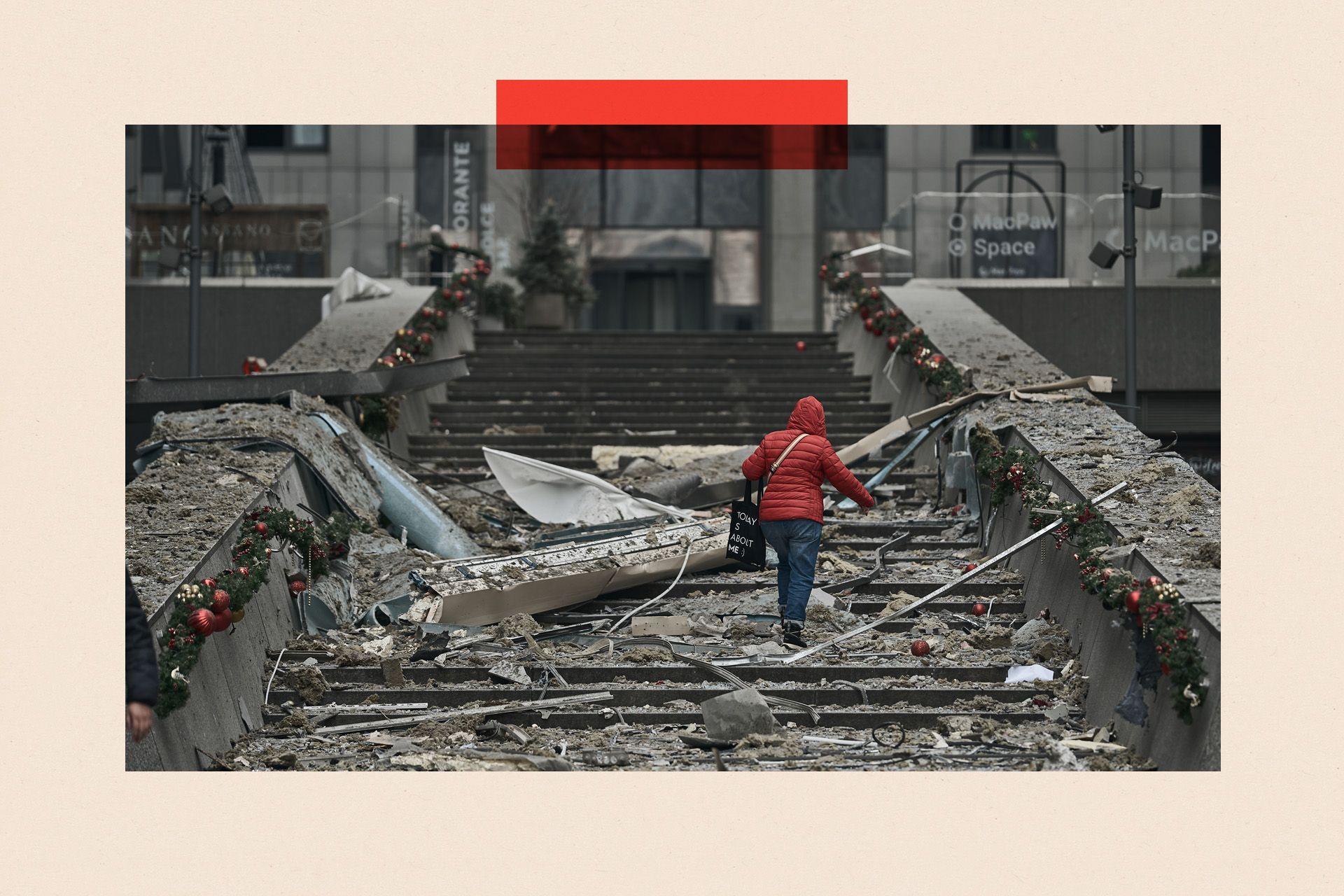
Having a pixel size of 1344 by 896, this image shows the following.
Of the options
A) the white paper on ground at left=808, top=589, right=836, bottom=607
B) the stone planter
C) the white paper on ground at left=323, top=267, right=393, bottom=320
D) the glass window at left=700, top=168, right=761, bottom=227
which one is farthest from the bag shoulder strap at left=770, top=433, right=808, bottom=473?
the glass window at left=700, top=168, right=761, bottom=227

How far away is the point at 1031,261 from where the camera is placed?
799 inches

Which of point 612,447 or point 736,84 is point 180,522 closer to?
point 736,84

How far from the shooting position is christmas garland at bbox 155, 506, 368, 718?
7.23 meters

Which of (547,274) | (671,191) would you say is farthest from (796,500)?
(671,191)

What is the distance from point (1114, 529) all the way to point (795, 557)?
1.84m

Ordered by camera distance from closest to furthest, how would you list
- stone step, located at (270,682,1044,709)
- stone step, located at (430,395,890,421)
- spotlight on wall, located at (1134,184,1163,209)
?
stone step, located at (270,682,1044,709) < stone step, located at (430,395,890,421) < spotlight on wall, located at (1134,184,1163,209)

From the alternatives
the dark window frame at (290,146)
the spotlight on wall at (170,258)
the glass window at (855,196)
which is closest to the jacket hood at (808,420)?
the spotlight on wall at (170,258)

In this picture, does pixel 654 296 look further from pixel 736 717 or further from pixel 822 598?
pixel 736 717

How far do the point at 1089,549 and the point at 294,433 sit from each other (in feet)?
17.9

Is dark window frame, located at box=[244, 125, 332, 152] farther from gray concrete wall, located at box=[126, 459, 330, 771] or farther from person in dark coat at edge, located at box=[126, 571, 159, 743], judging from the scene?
person in dark coat at edge, located at box=[126, 571, 159, 743]

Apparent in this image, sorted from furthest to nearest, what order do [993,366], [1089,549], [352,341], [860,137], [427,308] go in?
[860,137] → [427,308] → [352,341] → [993,366] → [1089,549]

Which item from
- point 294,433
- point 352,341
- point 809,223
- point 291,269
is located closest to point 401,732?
point 294,433

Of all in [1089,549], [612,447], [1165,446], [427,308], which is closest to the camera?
[1089,549]

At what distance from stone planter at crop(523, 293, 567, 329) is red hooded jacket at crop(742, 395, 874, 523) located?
1442 centimetres
